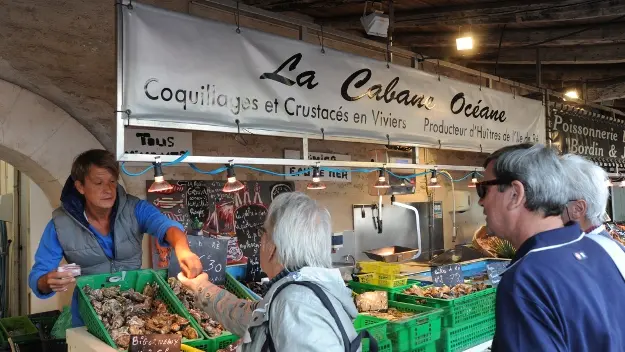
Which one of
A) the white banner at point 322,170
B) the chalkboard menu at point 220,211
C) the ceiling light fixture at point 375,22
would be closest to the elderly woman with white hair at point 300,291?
the chalkboard menu at point 220,211

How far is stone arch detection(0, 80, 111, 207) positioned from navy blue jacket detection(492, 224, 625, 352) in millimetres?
4086

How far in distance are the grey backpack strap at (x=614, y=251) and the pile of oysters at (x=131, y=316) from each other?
1906 millimetres

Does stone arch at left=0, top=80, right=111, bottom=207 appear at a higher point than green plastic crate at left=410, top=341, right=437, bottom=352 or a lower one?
higher

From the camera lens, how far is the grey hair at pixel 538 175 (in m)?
1.79

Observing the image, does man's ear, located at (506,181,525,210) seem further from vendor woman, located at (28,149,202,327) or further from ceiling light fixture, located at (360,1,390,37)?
ceiling light fixture, located at (360,1,390,37)

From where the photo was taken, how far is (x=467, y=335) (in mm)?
3766

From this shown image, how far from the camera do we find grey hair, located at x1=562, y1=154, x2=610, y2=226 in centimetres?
188

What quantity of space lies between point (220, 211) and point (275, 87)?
2061mm

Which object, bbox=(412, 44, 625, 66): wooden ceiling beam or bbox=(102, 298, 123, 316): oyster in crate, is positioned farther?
bbox=(412, 44, 625, 66): wooden ceiling beam

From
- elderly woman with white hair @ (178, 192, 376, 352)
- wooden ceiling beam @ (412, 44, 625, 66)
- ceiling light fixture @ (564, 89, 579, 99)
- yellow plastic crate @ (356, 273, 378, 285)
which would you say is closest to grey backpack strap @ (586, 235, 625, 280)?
elderly woman with white hair @ (178, 192, 376, 352)

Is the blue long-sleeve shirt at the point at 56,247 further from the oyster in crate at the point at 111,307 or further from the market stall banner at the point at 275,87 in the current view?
the market stall banner at the point at 275,87

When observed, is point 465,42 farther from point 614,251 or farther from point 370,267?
point 614,251

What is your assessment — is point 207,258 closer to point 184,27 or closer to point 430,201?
point 184,27

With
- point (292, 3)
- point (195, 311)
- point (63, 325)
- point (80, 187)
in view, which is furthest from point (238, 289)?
point (292, 3)
